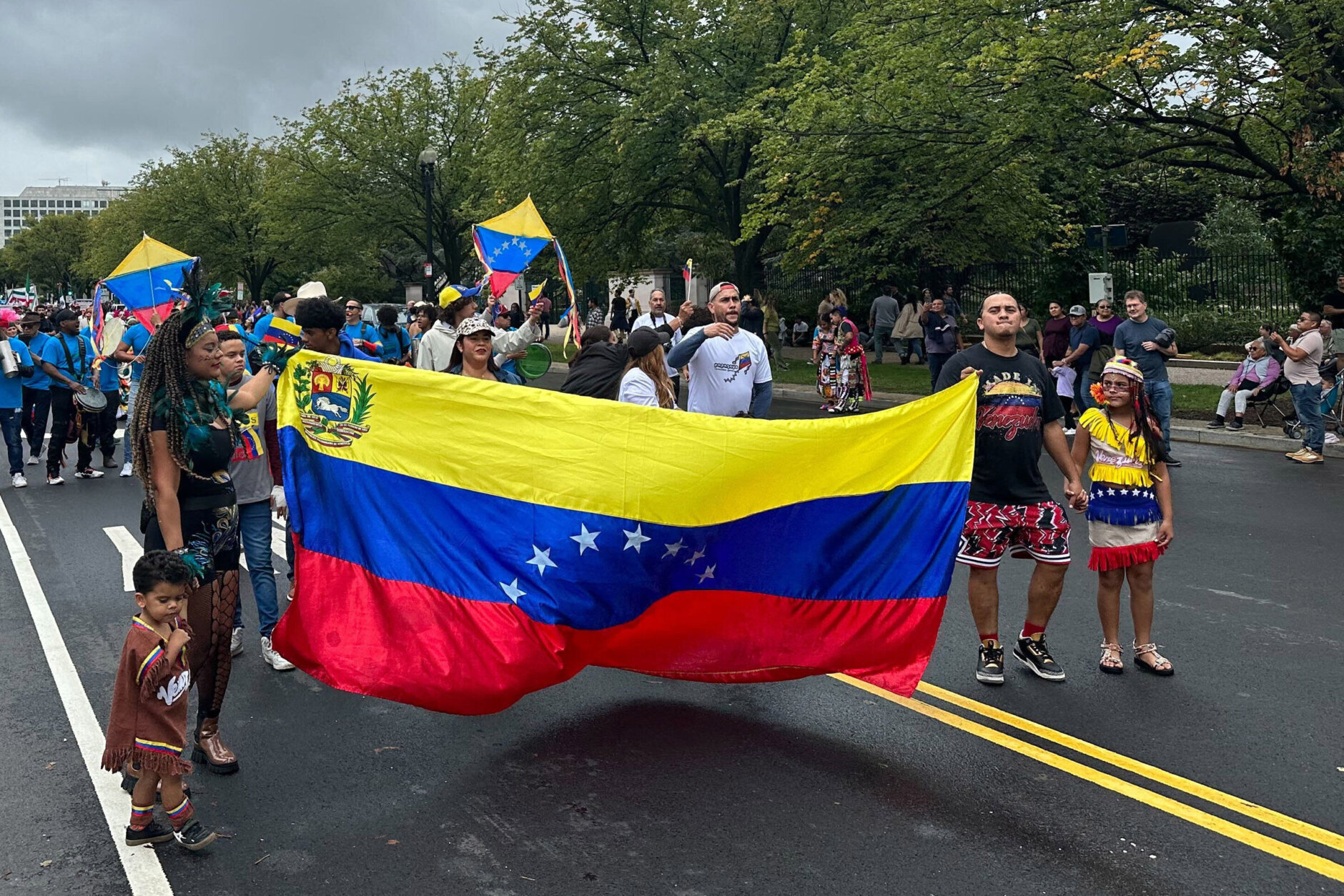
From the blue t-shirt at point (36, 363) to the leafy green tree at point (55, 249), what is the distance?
11458cm

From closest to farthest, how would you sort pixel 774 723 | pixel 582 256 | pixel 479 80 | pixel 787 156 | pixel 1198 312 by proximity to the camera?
pixel 774 723
pixel 787 156
pixel 1198 312
pixel 582 256
pixel 479 80

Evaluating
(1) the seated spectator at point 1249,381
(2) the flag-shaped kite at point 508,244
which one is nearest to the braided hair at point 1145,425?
(2) the flag-shaped kite at point 508,244

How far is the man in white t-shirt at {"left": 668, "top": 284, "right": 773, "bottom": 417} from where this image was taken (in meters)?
7.38

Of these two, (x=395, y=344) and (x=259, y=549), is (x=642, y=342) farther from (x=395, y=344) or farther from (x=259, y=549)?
(x=395, y=344)

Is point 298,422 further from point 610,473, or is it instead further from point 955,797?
point 955,797

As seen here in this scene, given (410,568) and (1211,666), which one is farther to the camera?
(1211,666)

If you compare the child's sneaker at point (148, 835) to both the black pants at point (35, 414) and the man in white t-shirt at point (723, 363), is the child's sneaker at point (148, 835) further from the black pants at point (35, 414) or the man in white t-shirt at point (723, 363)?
the black pants at point (35, 414)

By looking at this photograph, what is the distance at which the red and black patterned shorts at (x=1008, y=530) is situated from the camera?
5996mm

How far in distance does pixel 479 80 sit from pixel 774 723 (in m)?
41.9

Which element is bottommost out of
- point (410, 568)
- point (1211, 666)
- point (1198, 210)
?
point (1211, 666)

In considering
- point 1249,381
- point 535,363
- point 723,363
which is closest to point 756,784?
point 723,363

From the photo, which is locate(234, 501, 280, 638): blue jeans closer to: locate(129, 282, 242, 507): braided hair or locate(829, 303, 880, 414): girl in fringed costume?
locate(129, 282, 242, 507): braided hair

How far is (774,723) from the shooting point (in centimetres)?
550

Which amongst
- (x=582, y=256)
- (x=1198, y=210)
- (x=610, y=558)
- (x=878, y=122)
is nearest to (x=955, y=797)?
(x=610, y=558)
